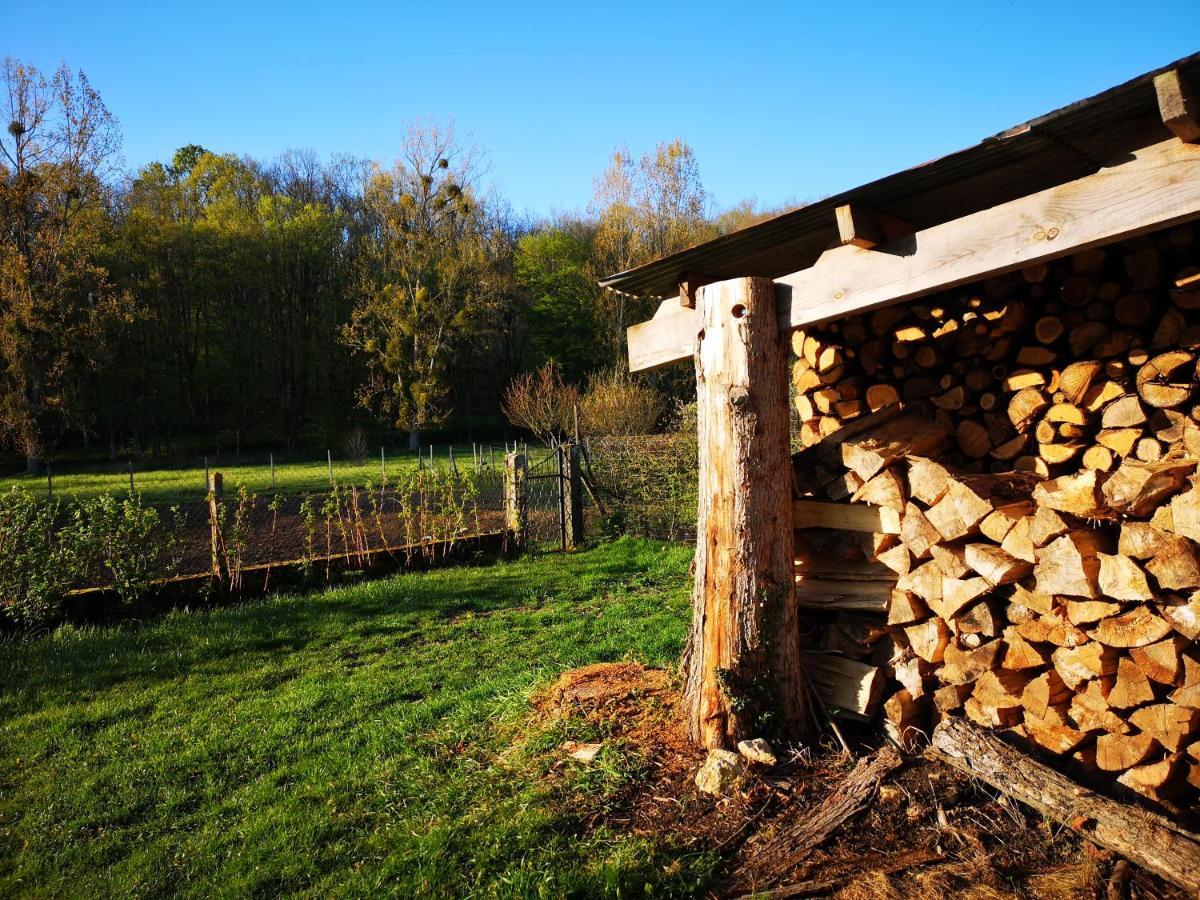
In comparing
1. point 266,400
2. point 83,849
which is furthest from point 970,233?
point 266,400

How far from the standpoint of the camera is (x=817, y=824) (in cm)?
276

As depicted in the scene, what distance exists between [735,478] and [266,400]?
30545 millimetres

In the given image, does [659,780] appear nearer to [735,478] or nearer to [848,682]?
[848,682]

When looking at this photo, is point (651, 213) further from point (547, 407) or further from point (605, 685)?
point (605, 685)

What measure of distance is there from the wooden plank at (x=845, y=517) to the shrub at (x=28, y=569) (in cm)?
603

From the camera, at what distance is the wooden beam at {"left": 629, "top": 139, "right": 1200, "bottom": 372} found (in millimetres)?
2281

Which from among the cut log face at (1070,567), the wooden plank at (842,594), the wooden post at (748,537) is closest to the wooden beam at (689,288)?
the wooden post at (748,537)

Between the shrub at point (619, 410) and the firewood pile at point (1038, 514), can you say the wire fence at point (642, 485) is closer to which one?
the shrub at point (619, 410)

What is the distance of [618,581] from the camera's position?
786 cm

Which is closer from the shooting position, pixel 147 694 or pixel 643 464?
pixel 147 694

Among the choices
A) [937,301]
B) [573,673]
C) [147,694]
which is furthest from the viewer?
[147,694]

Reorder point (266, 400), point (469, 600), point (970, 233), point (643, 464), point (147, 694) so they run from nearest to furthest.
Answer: point (970, 233) → point (147, 694) → point (469, 600) → point (643, 464) → point (266, 400)

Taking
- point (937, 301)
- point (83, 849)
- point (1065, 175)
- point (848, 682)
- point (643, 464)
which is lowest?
point (83, 849)

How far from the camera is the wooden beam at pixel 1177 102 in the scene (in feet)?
7.00
